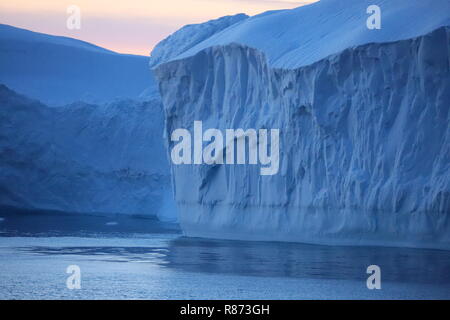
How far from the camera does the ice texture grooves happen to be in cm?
1816

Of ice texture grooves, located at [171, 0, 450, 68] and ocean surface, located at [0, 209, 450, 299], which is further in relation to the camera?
ice texture grooves, located at [171, 0, 450, 68]

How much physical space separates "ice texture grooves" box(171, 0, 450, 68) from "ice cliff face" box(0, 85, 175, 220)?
40.0 feet

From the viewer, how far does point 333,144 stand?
63.3 feet

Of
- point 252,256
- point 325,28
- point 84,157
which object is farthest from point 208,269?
point 84,157

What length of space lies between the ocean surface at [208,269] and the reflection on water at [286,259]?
16 mm

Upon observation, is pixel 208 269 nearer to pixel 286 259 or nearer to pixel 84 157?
pixel 286 259

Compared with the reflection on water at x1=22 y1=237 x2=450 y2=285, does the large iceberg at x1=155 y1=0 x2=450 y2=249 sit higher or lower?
higher

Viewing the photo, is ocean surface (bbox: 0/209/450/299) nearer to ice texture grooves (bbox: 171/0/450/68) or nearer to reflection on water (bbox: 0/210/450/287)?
reflection on water (bbox: 0/210/450/287)

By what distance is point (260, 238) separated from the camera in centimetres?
2136

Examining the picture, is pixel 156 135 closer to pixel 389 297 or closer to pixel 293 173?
pixel 293 173

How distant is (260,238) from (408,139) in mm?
5063

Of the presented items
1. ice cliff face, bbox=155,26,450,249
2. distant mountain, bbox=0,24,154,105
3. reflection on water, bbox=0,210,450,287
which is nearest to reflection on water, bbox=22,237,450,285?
reflection on water, bbox=0,210,450,287

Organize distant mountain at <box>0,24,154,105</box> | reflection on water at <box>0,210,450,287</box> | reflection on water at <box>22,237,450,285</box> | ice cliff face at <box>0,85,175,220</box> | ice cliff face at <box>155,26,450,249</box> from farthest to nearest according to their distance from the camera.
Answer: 1. distant mountain at <box>0,24,154,105</box>
2. ice cliff face at <box>0,85,175,220</box>
3. ice cliff face at <box>155,26,450,249</box>
4. reflection on water at <box>0,210,450,287</box>
5. reflection on water at <box>22,237,450,285</box>
